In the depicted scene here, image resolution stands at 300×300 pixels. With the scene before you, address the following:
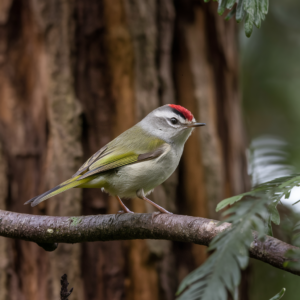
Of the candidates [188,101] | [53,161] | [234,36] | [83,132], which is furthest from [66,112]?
[234,36]

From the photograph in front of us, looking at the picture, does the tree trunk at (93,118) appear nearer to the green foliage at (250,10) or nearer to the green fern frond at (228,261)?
the green foliage at (250,10)

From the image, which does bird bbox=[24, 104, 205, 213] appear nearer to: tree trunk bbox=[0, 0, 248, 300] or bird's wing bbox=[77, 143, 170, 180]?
bird's wing bbox=[77, 143, 170, 180]

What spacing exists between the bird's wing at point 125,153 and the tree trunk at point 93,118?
77 cm

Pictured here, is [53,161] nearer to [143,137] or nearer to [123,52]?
[143,137]

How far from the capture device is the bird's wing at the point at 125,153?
2.87 metres

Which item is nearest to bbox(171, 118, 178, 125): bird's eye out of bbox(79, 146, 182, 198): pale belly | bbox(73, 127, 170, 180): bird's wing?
bbox(73, 127, 170, 180): bird's wing

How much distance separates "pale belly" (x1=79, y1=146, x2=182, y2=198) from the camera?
112 inches

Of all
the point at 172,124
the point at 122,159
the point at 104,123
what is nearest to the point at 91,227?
the point at 122,159

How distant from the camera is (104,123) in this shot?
3951mm

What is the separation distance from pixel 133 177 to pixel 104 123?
1294 mm

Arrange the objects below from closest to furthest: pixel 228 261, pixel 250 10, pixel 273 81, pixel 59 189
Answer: pixel 228 261 → pixel 250 10 → pixel 59 189 → pixel 273 81

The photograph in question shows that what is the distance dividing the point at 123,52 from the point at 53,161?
1.44 m

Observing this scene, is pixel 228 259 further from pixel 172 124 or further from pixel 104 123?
pixel 104 123

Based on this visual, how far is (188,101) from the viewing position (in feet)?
14.1
